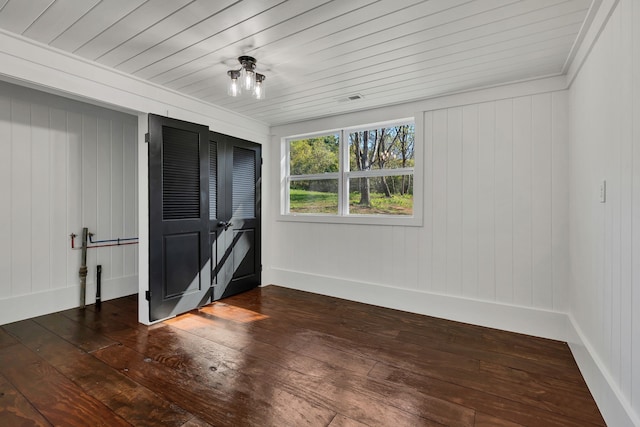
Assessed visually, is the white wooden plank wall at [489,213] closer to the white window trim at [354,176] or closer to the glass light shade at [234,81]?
the white window trim at [354,176]

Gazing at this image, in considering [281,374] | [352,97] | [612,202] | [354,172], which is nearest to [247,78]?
[352,97]

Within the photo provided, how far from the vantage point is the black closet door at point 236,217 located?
3.79 meters

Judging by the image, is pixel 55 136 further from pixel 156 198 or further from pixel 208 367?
pixel 208 367

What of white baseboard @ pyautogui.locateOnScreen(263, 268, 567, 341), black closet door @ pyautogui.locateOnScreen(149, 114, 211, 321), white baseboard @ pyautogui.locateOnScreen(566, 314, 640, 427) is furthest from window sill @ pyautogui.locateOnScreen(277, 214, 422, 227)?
white baseboard @ pyautogui.locateOnScreen(566, 314, 640, 427)

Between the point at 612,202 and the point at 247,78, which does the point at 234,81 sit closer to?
the point at 247,78

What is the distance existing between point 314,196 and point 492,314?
2.56m

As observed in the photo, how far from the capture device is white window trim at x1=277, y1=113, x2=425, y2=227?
11.3 ft

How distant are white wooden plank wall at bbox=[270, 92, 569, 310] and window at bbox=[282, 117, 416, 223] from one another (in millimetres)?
275

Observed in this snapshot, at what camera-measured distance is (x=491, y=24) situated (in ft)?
6.50

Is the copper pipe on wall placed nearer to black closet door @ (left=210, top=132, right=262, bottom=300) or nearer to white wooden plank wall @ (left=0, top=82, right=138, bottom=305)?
white wooden plank wall @ (left=0, top=82, right=138, bottom=305)

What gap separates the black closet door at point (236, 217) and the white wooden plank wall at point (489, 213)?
5.48 ft

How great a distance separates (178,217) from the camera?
10.6ft

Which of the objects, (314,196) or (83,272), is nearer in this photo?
(83,272)

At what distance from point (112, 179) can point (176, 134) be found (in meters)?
1.32
